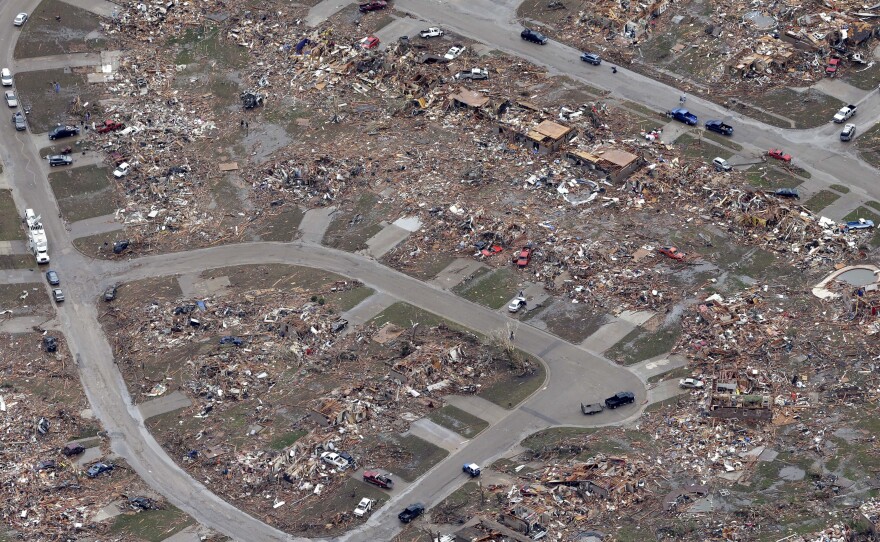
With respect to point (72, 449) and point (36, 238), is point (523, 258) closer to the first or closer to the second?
point (72, 449)

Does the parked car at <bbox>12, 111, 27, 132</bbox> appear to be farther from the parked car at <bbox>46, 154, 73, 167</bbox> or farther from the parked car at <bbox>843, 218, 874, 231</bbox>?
the parked car at <bbox>843, 218, 874, 231</bbox>

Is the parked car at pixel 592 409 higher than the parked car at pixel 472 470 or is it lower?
higher

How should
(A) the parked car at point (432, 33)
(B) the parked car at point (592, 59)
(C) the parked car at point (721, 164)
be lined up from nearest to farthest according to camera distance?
1. (C) the parked car at point (721, 164)
2. (B) the parked car at point (592, 59)
3. (A) the parked car at point (432, 33)

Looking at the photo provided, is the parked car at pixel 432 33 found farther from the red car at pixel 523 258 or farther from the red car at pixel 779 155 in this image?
the red car at pixel 779 155

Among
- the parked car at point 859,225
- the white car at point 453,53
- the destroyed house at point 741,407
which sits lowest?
the destroyed house at point 741,407

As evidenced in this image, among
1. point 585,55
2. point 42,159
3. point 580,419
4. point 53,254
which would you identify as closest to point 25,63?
point 42,159

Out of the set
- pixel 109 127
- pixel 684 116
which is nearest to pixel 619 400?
pixel 684 116

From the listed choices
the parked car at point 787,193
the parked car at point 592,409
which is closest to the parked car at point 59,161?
the parked car at point 592,409
